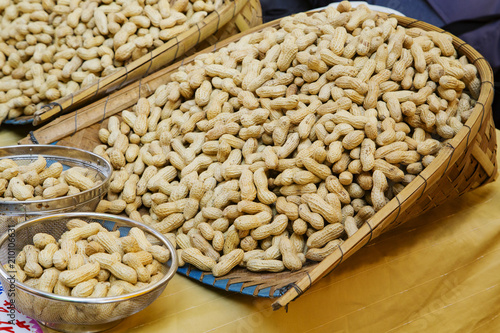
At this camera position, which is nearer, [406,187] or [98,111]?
[406,187]

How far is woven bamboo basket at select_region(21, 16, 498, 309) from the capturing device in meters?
1.09

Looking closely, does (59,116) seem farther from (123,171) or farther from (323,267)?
(323,267)

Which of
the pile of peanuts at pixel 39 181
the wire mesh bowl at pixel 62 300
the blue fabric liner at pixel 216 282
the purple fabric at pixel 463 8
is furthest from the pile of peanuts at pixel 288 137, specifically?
the purple fabric at pixel 463 8

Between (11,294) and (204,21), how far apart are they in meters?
1.31

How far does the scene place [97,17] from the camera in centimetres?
186

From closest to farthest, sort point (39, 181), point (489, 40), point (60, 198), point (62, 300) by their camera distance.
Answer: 1. point (62, 300)
2. point (60, 198)
3. point (39, 181)
4. point (489, 40)

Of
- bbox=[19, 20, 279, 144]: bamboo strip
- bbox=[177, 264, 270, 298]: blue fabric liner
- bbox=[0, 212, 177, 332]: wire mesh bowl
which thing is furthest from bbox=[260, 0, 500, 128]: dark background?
bbox=[0, 212, 177, 332]: wire mesh bowl

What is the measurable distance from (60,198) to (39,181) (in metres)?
0.17

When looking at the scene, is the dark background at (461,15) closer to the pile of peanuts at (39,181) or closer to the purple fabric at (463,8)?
the purple fabric at (463,8)

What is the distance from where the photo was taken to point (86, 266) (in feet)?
3.26

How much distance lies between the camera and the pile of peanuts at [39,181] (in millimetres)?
1203

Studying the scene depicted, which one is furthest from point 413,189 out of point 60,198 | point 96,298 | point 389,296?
point 60,198

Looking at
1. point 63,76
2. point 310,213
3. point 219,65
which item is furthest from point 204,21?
point 310,213

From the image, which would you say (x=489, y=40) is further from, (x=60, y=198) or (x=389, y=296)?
(x=60, y=198)
